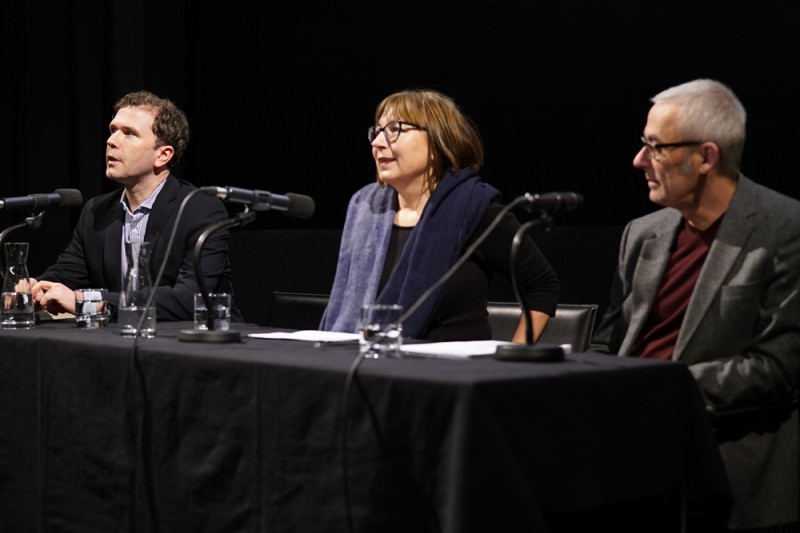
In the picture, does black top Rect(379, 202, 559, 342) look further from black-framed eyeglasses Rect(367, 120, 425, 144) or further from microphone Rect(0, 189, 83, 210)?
microphone Rect(0, 189, 83, 210)

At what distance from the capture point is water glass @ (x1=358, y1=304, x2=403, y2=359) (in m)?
2.03

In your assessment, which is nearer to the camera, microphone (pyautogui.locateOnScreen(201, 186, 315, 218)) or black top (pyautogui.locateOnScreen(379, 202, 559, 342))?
microphone (pyautogui.locateOnScreen(201, 186, 315, 218))

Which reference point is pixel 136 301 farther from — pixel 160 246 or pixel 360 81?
pixel 360 81

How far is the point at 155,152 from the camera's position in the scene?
3549mm

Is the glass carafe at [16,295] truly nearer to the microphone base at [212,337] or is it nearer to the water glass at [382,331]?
the microphone base at [212,337]

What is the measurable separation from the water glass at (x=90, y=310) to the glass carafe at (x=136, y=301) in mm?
192

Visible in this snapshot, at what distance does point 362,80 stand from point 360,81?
0.01m

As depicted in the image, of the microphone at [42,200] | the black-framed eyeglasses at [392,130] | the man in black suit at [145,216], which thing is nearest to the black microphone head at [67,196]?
the microphone at [42,200]

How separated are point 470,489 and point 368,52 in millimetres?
3104

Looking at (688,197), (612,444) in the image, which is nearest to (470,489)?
(612,444)

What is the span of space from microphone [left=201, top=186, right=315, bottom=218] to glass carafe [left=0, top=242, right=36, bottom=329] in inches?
27.4

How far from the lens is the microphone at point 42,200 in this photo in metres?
2.93

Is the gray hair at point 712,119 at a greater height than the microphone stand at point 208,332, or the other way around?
the gray hair at point 712,119

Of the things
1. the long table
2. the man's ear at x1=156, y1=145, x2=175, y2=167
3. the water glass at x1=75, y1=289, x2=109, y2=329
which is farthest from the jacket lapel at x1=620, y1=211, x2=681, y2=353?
the man's ear at x1=156, y1=145, x2=175, y2=167
